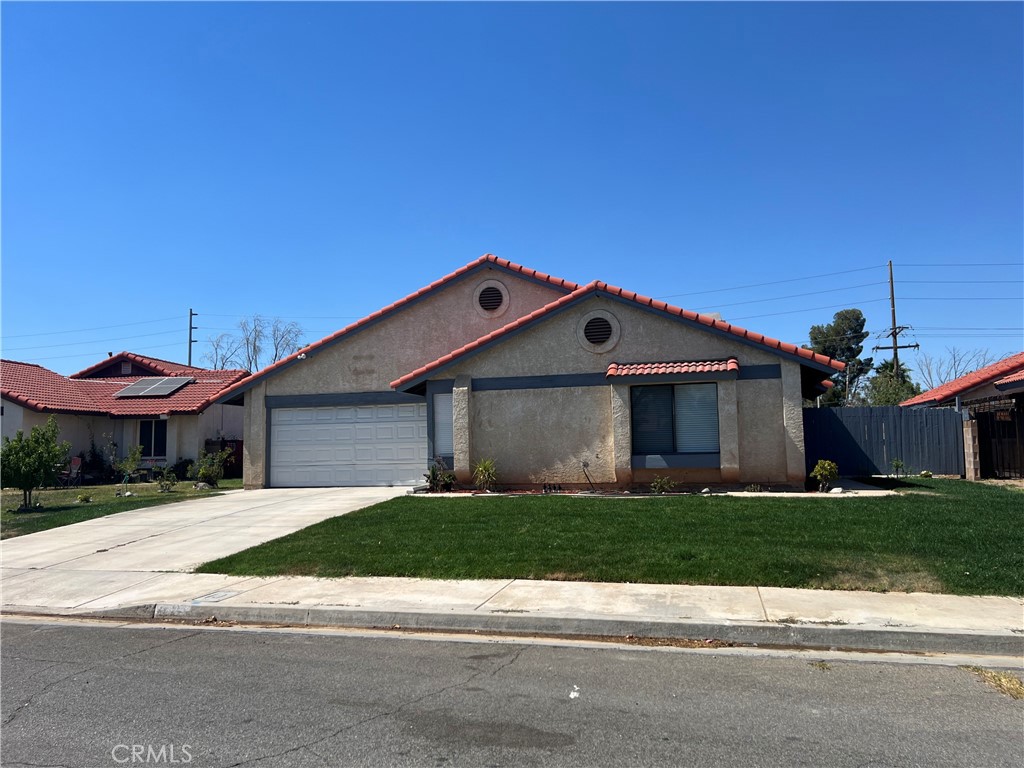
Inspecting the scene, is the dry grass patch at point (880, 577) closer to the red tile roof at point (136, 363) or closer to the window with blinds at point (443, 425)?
the window with blinds at point (443, 425)

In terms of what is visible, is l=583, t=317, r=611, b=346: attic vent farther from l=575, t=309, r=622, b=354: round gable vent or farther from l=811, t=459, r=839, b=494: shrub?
l=811, t=459, r=839, b=494: shrub

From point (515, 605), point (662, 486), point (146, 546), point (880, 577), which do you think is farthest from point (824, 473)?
point (146, 546)

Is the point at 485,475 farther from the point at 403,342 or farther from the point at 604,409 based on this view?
the point at 403,342

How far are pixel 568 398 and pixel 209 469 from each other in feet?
40.5

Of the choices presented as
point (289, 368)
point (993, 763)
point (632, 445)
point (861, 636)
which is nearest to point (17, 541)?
point (289, 368)

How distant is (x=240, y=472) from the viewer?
28.1m

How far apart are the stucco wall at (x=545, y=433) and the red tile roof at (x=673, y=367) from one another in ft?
2.40

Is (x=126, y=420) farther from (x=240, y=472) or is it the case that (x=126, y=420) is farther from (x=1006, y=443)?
(x=1006, y=443)

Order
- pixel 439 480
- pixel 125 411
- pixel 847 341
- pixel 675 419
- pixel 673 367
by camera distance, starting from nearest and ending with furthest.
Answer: pixel 673 367 < pixel 675 419 < pixel 439 480 < pixel 125 411 < pixel 847 341

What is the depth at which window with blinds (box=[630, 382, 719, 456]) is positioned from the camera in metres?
15.7

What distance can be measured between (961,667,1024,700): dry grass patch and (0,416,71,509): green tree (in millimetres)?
17585

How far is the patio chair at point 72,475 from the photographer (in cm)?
2473

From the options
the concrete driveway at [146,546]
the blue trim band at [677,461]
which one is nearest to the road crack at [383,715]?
Answer: the concrete driveway at [146,546]

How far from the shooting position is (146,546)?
482 inches
